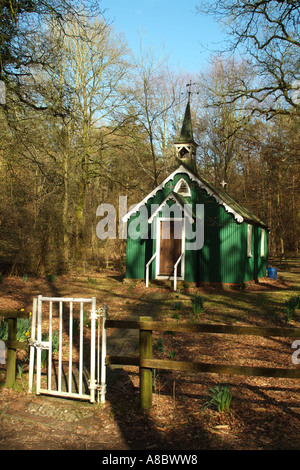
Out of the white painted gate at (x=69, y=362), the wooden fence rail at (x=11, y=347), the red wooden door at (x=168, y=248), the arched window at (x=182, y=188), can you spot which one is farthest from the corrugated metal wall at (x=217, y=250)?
the wooden fence rail at (x=11, y=347)

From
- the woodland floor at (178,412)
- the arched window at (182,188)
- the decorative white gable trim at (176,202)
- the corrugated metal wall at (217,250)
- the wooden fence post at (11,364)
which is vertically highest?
the arched window at (182,188)

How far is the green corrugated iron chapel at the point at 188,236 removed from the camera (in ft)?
56.1

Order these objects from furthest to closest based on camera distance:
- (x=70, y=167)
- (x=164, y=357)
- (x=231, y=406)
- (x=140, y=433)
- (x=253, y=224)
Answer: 1. (x=70, y=167)
2. (x=253, y=224)
3. (x=164, y=357)
4. (x=231, y=406)
5. (x=140, y=433)

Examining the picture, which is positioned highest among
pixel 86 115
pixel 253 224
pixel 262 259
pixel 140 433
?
pixel 86 115

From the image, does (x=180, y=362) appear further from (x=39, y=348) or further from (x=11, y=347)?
(x=11, y=347)

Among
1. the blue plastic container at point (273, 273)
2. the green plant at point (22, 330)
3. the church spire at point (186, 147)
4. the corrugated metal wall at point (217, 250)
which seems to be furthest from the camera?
the blue plastic container at point (273, 273)

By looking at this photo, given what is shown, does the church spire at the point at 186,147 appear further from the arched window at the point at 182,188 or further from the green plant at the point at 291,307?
the green plant at the point at 291,307

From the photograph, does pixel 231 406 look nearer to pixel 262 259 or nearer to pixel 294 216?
pixel 262 259

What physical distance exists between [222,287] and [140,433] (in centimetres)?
1315

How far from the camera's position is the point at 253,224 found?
19516mm

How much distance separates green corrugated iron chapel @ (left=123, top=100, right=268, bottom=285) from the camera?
56.1ft

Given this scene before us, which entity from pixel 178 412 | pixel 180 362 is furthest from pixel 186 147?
pixel 178 412

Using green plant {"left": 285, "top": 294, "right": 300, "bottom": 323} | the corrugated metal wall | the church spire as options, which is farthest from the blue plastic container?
green plant {"left": 285, "top": 294, "right": 300, "bottom": 323}

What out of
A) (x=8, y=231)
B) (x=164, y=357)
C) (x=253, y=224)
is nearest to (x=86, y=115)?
(x=8, y=231)
